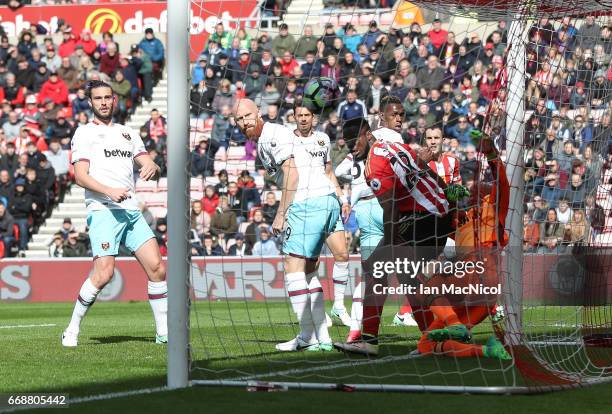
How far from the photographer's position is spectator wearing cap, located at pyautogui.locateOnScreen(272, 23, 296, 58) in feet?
38.5

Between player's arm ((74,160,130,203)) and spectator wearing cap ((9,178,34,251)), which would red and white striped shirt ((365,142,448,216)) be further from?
spectator wearing cap ((9,178,34,251))

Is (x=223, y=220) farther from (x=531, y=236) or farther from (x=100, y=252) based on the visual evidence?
(x=531, y=236)

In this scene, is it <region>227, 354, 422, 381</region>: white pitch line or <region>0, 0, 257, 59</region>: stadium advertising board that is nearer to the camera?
<region>227, 354, 422, 381</region>: white pitch line

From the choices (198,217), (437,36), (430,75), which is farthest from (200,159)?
(437,36)

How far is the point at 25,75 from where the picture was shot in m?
26.4

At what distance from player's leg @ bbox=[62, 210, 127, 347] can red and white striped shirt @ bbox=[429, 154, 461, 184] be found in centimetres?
278

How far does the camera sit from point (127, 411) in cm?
560

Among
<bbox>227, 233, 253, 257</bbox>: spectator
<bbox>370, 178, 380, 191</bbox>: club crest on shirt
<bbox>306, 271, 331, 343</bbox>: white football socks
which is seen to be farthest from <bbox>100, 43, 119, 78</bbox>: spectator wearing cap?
<bbox>370, 178, 380, 191</bbox>: club crest on shirt

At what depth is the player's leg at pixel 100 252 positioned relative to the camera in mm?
9344

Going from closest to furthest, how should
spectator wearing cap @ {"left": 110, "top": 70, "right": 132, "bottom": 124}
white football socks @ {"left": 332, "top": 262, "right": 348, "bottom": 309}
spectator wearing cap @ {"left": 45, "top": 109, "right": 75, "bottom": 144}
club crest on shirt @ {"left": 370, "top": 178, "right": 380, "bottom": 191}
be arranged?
club crest on shirt @ {"left": 370, "top": 178, "right": 380, "bottom": 191}, white football socks @ {"left": 332, "top": 262, "right": 348, "bottom": 309}, spectator wearing cap @ {"left": 45, "top": 109, "right": 75, "bottom": 144}, spectator wearing cap @ {"left": 110, "top": 70, "right": 132, "bottom": 124}

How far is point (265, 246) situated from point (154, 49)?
9.81m

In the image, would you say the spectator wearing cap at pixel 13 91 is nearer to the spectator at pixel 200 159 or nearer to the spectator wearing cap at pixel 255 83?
the spectator wearing cap at pixel 255 83

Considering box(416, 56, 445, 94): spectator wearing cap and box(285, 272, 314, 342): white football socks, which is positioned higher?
box(416, 56, 445, 94): spectator wearing cap

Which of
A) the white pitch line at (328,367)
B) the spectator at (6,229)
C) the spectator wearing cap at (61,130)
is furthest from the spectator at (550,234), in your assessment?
the spectator wearing cap at (61,130)
